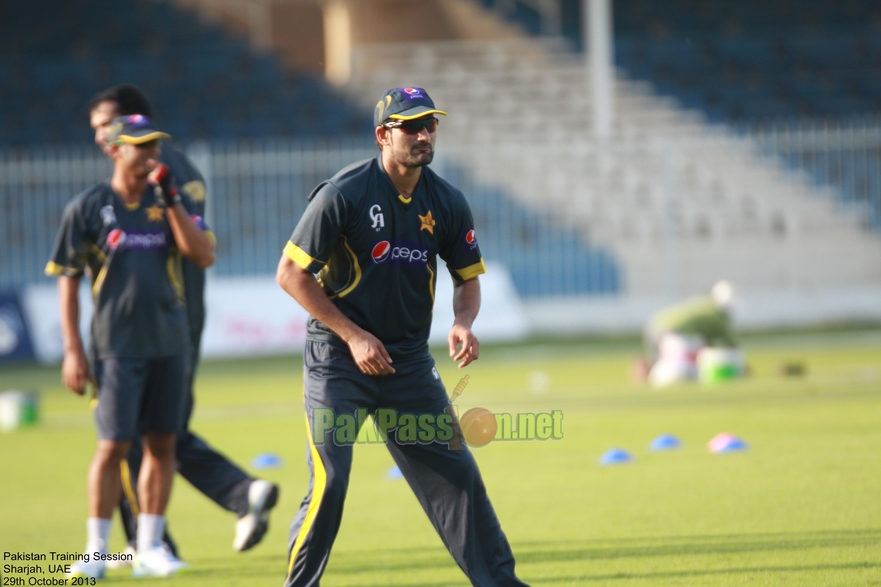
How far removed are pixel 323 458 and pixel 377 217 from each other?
98 cm

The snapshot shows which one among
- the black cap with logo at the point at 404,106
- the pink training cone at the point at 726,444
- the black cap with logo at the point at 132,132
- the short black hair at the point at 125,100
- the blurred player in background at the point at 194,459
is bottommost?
the pink training cone at the point at 726,444

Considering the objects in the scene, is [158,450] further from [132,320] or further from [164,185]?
[164,185]

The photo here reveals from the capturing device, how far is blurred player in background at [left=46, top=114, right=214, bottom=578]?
5926mm

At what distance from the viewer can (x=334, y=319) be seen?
473cm

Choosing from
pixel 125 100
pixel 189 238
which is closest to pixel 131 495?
pixel 189 238

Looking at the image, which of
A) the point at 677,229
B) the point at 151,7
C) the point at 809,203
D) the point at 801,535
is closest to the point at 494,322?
the point at 677,229

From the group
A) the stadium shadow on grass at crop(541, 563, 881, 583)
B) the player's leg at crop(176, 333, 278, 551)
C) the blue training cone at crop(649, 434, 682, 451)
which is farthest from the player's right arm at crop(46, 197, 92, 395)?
the blue training cone at crop(649, 434, 682, 451)

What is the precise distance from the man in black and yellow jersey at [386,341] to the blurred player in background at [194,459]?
163 centimetres

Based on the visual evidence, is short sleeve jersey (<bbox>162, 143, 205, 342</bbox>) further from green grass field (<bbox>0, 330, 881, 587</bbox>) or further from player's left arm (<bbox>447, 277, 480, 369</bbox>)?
player's left arm (<bbox>447, 277, 480, 369</bbox>)

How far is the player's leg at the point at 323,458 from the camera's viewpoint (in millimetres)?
4625

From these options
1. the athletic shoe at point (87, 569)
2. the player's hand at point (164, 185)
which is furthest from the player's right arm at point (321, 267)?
the athletic shoe at point (87, 569)

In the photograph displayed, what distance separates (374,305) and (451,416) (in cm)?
55

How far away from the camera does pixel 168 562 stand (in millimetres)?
6074

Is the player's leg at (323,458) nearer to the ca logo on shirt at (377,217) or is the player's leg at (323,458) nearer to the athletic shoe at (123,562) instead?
the ca logo on shirt at (377,217)
